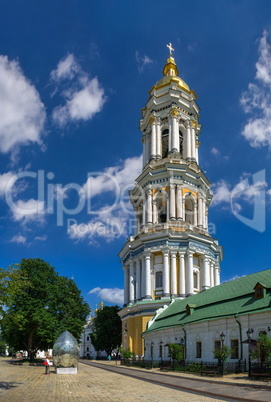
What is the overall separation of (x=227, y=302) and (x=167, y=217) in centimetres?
2479

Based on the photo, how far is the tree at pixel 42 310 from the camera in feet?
153

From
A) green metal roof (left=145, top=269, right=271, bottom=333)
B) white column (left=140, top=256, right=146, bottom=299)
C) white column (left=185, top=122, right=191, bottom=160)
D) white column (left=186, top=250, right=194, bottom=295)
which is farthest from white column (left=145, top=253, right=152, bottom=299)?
white column (left=185, top=122, right=191, bottom=160)

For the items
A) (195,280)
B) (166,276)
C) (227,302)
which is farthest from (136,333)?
(227,302)

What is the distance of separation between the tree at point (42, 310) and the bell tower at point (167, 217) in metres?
7.91

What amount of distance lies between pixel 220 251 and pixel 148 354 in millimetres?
20770

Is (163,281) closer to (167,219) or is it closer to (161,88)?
(167,219)

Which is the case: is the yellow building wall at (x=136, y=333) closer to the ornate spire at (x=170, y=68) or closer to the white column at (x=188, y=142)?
the white column at (x=188, y=142)

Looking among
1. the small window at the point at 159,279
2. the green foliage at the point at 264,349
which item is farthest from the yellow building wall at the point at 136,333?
the green foliage at the point at 264,349

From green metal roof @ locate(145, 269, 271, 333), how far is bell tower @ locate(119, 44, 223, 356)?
31.7ft

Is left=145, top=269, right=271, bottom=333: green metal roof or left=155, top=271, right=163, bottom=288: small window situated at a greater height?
left=155, top=271, right=163, bottom=288: small window

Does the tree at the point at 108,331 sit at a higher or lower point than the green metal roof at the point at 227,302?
lower

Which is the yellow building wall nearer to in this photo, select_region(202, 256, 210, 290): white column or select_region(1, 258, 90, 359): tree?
select_region(1, 258, 90, 359): tree

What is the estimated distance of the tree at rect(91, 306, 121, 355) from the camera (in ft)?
226

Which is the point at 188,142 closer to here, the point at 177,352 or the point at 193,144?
the point at 193,144
